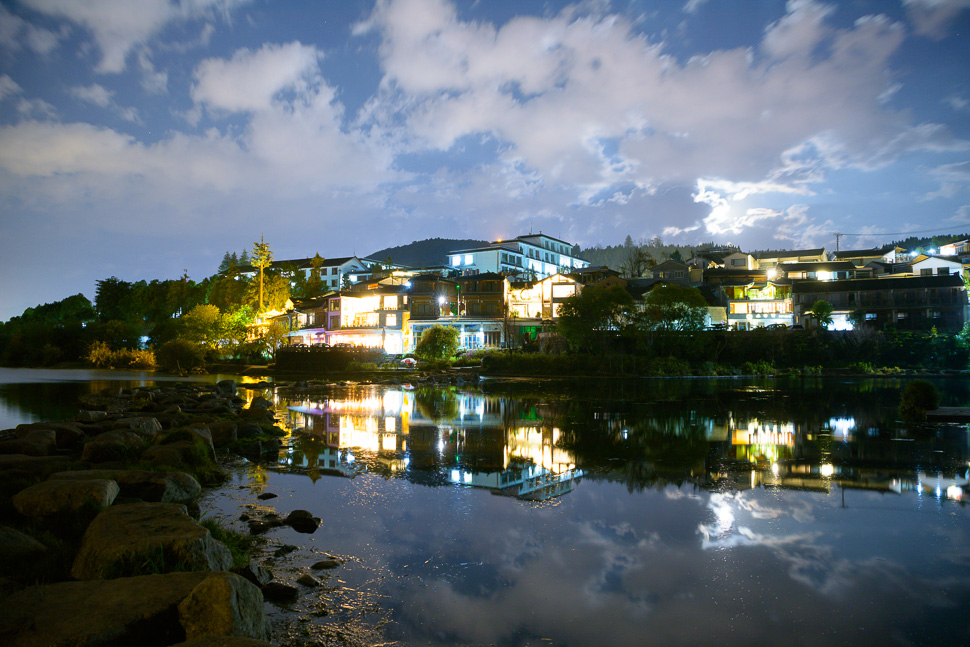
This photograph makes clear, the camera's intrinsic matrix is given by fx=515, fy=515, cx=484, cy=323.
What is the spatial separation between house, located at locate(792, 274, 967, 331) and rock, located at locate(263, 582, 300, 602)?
217ft

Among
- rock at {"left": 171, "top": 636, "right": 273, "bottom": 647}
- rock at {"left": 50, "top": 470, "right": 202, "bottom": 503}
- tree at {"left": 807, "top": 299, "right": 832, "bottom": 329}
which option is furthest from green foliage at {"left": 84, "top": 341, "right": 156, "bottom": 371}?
tree at {"left": 807, "top": 299, "right": 832, "bottom": 329}

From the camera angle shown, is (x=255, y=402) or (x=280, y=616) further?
(x=255, y=402)

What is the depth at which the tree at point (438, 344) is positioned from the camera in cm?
4916

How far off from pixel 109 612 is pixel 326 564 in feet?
9.09

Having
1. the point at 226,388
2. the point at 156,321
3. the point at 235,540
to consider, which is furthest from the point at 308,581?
the point at 156,321

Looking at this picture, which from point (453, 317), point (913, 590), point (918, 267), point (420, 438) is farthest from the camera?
point (918, 267)

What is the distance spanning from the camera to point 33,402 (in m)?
24.0

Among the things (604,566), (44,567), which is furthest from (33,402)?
(604,566)

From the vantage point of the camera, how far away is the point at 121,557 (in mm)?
4984

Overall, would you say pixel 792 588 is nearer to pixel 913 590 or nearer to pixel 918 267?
pixel 913 590

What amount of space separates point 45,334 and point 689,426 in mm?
72893

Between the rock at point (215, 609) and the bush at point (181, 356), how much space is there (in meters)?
51.7

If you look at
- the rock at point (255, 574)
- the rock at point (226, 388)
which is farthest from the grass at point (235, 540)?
the rock at point (226, 388)

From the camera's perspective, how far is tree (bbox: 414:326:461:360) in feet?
161
